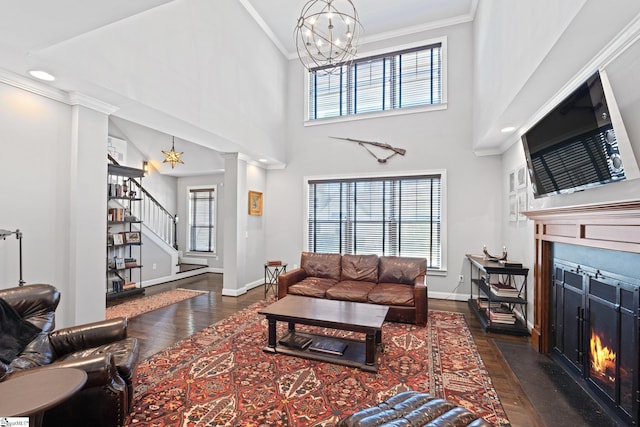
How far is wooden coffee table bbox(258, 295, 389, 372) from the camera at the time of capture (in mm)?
2805

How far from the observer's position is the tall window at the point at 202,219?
27.5ft

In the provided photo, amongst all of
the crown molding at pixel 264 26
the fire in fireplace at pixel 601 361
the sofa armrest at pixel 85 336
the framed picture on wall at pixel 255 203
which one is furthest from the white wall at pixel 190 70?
the fire in fireplace at pixel 601 361

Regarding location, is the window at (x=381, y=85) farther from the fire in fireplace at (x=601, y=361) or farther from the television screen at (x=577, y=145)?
the fire in fireplace at (x=601, y=361)

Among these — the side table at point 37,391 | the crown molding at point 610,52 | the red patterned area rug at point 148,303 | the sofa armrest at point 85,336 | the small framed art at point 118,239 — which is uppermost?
the crown molding at point 610,52

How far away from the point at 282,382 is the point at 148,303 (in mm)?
3516

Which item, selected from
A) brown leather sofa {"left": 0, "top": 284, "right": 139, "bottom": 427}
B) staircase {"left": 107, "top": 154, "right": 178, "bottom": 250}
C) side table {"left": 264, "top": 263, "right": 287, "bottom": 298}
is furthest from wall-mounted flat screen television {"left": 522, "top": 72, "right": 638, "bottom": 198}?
staircase {"left": 107, "top": 154, "right": 178, "bottom": 250}

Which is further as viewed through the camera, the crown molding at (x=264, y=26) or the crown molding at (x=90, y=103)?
the crown molding at (x=264, y=26)

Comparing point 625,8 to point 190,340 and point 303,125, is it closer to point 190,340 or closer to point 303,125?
point 190,340

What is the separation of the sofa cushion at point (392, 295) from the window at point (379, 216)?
1.44 m

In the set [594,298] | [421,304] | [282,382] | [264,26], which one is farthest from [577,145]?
[264,26]

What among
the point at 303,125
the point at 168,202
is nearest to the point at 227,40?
the point at 303,125

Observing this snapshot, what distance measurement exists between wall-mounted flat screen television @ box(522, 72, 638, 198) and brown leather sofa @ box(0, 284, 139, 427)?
3.59m

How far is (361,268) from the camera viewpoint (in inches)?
195

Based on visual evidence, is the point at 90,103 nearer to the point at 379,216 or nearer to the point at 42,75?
the point at 42,75
